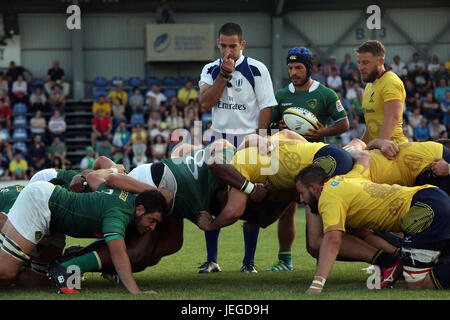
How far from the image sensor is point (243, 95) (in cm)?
739

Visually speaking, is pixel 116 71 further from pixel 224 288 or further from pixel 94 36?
pixel 224 288

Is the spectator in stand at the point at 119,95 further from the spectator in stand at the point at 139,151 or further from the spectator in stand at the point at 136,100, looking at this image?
the spectator in stand at the point at 139,151

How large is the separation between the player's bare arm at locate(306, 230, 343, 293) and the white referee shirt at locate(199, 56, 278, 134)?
2202mm

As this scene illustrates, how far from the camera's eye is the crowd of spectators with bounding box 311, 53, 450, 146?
2233cm

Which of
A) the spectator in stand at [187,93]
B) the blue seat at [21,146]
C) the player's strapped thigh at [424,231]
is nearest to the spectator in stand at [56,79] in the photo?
the blue seat at [21,146]

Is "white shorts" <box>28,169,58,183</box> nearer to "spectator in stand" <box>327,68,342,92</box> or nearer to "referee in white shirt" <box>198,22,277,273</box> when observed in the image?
"referee in white shirt" <box>198,22,277,273</box>

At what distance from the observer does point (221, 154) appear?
21.4ft

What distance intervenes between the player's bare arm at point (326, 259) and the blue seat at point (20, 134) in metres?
18.7

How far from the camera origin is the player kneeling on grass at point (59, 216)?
6.02m

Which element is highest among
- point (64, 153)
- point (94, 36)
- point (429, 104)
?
point (94, 36)

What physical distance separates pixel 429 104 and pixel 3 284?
65.8 feet

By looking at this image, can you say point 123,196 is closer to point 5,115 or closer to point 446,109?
point 5,115
